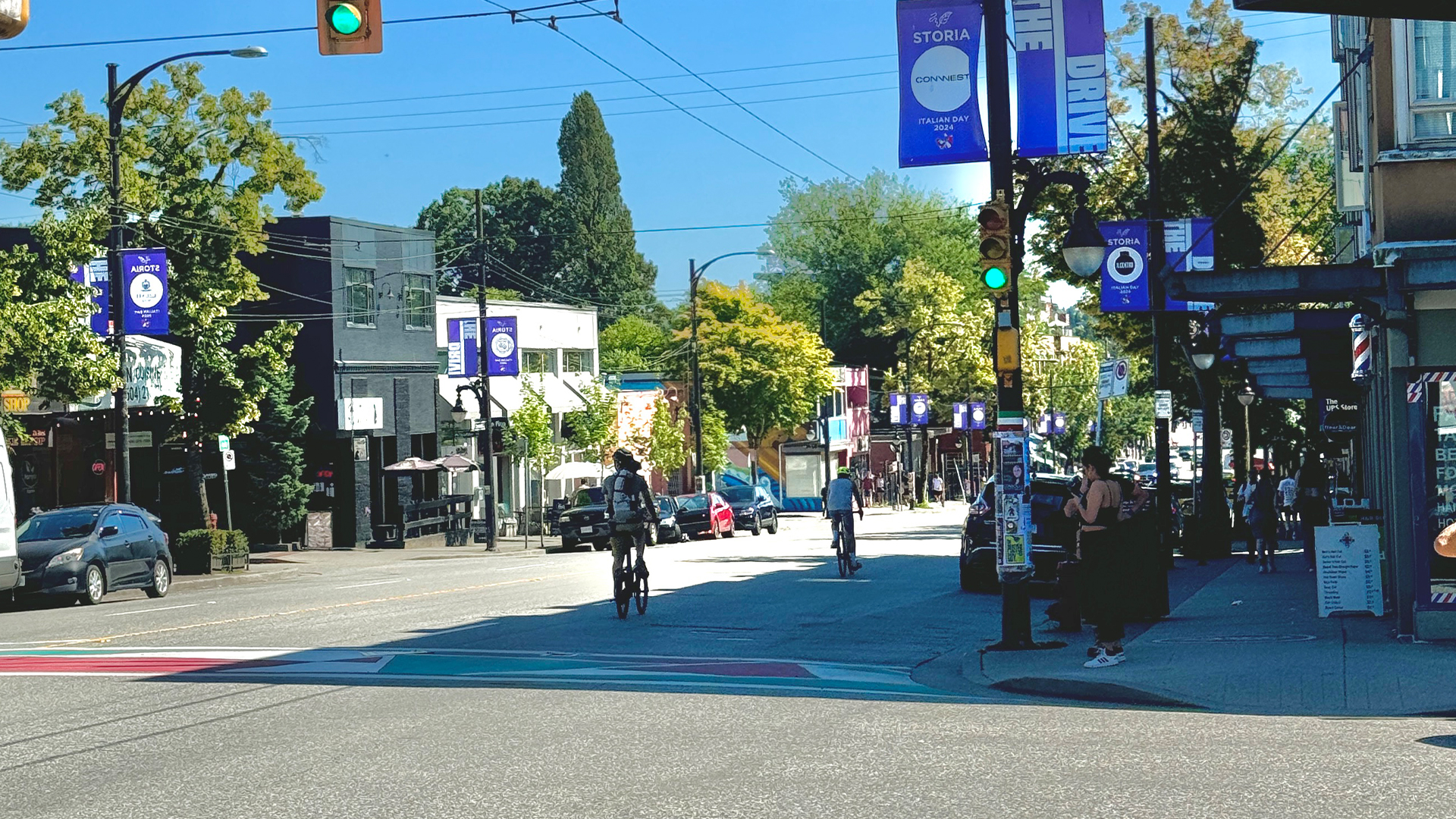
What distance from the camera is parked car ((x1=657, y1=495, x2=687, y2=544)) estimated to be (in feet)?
157

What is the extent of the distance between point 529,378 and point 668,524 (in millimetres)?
15753

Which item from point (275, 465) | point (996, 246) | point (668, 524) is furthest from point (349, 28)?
point (668, 524)

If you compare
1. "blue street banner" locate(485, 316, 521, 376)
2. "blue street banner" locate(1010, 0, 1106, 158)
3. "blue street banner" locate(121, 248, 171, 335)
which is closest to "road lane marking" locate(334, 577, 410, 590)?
"blue street banner" locate(121, 248, 171, 335)

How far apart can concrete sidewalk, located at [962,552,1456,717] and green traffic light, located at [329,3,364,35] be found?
23.9 ft

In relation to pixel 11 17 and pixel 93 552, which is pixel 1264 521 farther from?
pixel 11 17

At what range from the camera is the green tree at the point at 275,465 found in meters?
45.5

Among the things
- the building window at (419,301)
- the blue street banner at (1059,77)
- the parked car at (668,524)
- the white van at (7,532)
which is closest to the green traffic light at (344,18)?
the blue street banner at (1059,77)

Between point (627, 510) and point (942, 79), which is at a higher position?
point (942, 79)

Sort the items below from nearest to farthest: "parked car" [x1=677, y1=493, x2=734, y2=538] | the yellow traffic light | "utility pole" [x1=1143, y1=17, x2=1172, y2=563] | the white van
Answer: the yellow traffic light, the white van, "utility pole" [x1=1143, y1=17, x2=1172, y2=563], "parked car" [x1=677, y1=493, x2=734, y2=538]

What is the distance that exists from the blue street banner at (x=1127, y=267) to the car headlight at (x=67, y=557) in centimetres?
1607

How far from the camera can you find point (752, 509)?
5416 centimetres

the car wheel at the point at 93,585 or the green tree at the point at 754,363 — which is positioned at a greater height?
the green tree at the point at 754,363

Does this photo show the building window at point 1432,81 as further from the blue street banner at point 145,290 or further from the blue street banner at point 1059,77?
the blue street banner at point 145,290

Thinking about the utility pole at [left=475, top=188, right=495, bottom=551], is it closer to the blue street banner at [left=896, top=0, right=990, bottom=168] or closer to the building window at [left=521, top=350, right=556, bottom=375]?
the building window at [left=521, top=350, right=556, bottom=375]
